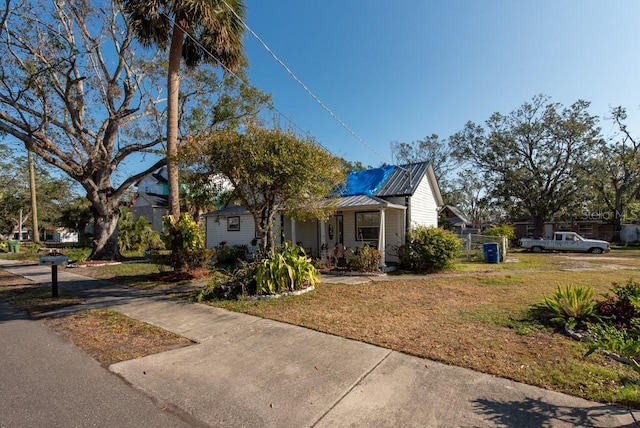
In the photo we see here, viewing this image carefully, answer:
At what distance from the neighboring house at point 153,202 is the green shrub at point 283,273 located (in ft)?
84.3

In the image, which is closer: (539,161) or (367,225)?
(367,225)

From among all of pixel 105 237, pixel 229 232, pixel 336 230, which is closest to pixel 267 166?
pixel 336 230

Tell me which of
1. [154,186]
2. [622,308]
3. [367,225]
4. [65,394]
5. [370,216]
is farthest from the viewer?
[154,186]

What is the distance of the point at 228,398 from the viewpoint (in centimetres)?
331

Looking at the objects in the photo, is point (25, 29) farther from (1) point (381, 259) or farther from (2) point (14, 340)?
(1) point (381, 259)

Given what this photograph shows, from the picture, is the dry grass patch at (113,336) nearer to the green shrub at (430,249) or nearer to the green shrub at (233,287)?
the green shrub at (233,287)

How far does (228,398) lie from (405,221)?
443 inches

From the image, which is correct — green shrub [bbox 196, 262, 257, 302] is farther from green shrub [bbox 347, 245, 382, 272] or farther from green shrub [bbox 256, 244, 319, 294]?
green shrub [bbox 347, 245, 382, 272]

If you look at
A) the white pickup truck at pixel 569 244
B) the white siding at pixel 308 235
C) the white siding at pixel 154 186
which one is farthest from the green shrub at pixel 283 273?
the white siding at pixel 154 186

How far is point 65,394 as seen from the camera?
11.2 ft

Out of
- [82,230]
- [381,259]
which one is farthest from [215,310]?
[82,230]

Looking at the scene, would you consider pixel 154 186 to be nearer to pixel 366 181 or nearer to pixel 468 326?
pixel 366 181

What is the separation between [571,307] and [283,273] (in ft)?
18.4

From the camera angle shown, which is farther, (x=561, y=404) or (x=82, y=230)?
(x=82, y=230)
